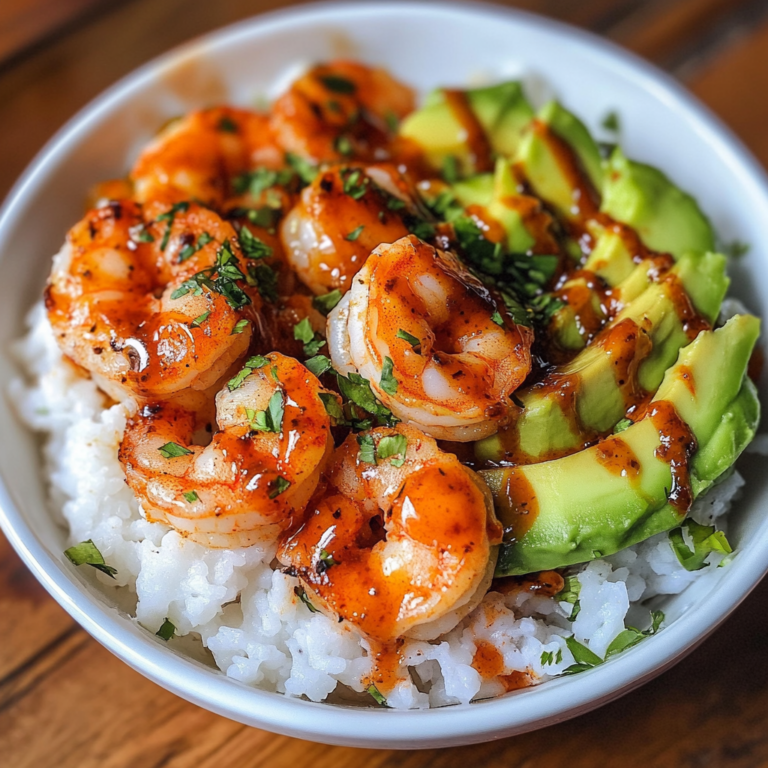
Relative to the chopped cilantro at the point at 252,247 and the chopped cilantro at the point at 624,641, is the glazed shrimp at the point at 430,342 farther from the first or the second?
the chopped cilantro at the point at 624,641

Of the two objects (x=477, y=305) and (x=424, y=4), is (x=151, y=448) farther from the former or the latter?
(x=424, y=4)

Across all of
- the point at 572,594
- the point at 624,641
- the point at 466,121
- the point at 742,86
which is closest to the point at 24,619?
the point at 572,594

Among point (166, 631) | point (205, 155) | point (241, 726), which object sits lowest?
point (241, 726)

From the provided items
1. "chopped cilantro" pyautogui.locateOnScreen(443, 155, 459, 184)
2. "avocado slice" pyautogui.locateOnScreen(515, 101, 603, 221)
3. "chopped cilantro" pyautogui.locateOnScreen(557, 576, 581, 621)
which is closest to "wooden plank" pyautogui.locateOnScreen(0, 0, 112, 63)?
"chopped cilantro" pyautogui.locateOnScreen(443, 155, 459, 184)

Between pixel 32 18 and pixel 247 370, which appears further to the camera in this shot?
pixel 32 18

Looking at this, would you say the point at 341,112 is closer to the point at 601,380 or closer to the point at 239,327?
the point at 239,327

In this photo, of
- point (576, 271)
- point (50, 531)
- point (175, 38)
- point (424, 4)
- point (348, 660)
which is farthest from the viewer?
point (175, 38)

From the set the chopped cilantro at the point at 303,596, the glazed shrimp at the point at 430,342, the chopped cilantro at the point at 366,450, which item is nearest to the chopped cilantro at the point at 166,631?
the chopped cilantro at the point at 303,596

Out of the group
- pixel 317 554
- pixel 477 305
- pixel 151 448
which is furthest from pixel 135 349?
pixel 477 305
